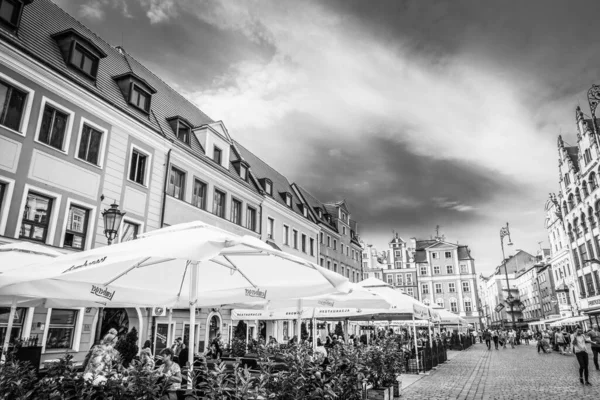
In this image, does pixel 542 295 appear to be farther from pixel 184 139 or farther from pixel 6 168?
pixel 6 168

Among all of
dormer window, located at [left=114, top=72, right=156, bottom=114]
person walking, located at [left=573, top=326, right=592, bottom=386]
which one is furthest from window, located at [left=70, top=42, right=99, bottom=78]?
person walking, located at [left=573, top=326, right=592, bottom=386]

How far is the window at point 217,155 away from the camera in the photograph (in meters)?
25.7

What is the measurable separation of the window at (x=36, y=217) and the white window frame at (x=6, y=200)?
0.67 m

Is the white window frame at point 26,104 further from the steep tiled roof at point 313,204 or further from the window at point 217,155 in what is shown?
the steep tiled roof at point 313,204

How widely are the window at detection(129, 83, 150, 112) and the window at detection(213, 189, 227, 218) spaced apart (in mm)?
6649

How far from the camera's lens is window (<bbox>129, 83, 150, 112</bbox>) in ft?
65.5

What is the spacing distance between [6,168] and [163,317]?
10336 mm

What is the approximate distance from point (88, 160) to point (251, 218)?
537 inches

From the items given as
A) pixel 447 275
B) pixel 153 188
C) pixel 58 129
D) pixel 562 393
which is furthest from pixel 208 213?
pixel 447 275

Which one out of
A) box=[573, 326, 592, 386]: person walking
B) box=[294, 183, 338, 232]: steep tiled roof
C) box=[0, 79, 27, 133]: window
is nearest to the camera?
box=[573, 326, 592, 386]: person walking

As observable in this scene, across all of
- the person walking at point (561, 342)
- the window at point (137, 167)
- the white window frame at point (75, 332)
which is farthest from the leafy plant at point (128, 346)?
the person walking at point (561, 342)

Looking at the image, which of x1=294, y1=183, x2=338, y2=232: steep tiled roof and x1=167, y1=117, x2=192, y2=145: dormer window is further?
x1=294, y1=183, x2=338, y2=232: steep tiled roof

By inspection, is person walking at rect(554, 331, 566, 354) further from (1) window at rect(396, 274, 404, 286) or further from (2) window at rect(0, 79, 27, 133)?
(1) window at rect(396, 274, 404, 286)

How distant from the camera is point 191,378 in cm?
475
